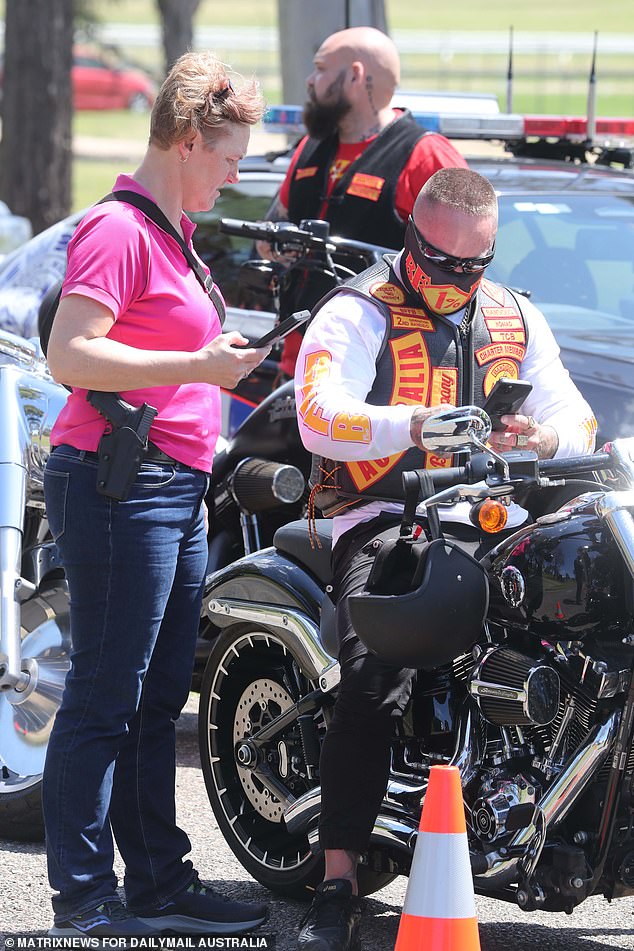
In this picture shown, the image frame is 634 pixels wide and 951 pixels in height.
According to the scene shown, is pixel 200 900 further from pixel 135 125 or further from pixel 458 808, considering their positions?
pixel 135 125

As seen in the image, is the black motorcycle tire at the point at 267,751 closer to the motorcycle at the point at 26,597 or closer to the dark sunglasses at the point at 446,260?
the motorcycle at the point at 26,597

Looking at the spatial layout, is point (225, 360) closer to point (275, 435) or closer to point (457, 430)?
point (457, 430)

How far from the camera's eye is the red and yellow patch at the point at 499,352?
12.5 ft

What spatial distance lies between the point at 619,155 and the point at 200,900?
4303 millimetres

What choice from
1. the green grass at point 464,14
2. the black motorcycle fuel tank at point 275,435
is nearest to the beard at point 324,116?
the black motorcycle fuel tank at point 275,435

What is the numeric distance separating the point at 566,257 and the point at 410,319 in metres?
2.26

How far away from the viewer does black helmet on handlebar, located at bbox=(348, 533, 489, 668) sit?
10.7 ft

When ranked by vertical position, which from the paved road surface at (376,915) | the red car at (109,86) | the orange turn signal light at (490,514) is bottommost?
the red car at (109,86)

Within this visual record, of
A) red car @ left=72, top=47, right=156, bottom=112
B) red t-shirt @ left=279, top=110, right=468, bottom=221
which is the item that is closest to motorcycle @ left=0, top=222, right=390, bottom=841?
red t-shirt @ left=279, top=110, right=468, bottom=221

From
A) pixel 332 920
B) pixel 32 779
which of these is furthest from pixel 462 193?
pixel 32 779

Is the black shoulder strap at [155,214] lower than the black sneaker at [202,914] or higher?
higher

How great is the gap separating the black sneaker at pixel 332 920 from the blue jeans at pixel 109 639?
1.39 feet

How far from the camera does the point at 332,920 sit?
138 inches

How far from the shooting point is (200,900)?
3.76m
